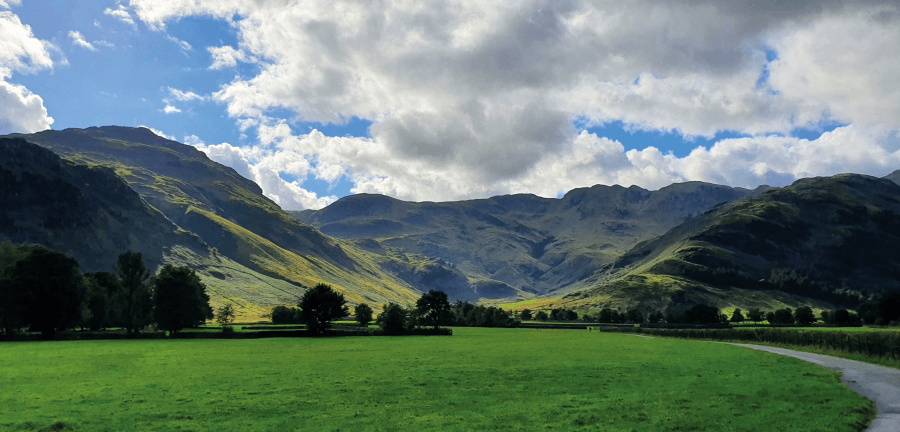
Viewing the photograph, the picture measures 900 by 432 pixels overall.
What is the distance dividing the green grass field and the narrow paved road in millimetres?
958

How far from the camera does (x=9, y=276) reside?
107m

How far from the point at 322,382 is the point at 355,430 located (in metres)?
17.6

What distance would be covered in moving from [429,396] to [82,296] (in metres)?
109

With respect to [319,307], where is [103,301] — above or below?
above

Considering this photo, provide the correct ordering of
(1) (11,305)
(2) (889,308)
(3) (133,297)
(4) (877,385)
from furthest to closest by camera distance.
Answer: (2) (889,308), (3) (133,297), (1) (11,305), (4) (877,385)

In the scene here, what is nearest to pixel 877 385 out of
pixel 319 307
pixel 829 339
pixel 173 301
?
pixel 829 339

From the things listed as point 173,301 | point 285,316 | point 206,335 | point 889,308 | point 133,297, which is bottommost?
point 206,335

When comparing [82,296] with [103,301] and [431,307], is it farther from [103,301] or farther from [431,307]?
[431,307]

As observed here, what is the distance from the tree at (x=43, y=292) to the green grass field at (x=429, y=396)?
57.9 metres

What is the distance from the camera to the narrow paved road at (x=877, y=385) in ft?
90.7

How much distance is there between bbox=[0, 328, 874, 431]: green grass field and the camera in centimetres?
2728

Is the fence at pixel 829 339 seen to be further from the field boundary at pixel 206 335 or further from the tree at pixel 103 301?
the tree at pixel 103 301

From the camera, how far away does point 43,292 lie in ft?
350

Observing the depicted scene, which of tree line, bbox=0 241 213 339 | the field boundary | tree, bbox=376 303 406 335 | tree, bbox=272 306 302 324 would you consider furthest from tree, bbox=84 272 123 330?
tree, bbox=376 303 406 335
